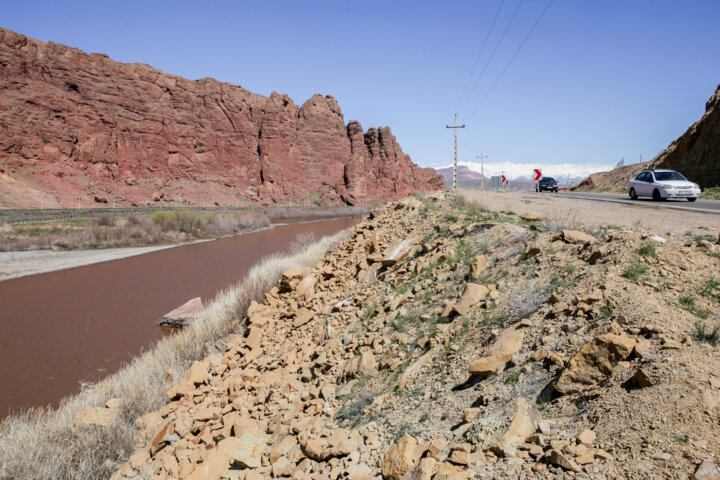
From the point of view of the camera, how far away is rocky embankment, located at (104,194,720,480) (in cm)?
287

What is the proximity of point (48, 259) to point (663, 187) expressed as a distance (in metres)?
33.8

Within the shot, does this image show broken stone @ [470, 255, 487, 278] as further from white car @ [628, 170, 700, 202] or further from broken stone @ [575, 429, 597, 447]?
white car @ [628, 170, 700, 202]

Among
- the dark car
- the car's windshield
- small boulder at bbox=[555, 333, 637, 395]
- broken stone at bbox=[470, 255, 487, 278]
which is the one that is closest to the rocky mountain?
the dark car

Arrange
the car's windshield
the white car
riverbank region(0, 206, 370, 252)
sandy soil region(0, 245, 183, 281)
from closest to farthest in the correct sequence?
the white car → the car's windshield → sandy soil region(0, 245, 183, 281) → riverbank region(0, 206, 370, 252)

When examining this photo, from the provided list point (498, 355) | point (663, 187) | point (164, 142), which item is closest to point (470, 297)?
point (498, 355)

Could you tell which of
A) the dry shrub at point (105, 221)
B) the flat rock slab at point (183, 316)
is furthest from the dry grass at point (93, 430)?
the dry shrub at point (105, 221)

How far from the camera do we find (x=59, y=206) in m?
52.5

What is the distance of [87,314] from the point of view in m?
16.9

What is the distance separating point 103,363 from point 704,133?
103 feet

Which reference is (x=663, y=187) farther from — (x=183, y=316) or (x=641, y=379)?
(x=183, y=316)

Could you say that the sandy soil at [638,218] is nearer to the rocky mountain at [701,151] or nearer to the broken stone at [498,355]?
the broken stone at [498,355]

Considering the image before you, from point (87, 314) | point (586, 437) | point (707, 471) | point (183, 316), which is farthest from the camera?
point (87, 314)

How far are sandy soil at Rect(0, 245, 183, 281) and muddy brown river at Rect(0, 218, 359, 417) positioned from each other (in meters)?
1.07

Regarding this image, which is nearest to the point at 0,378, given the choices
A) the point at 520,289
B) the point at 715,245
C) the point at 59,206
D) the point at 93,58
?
the point at 520,289
